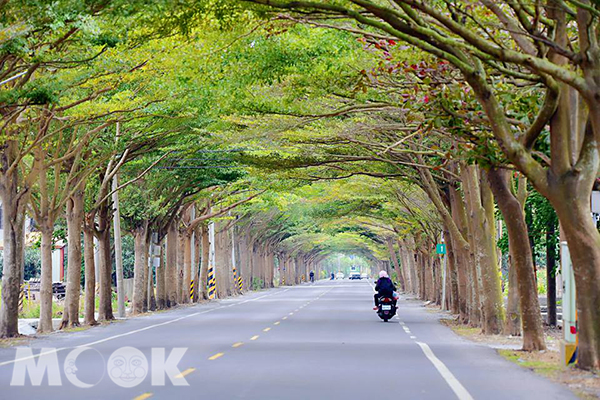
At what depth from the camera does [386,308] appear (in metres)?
36.9

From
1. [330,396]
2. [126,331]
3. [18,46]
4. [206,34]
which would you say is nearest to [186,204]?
[126,331]

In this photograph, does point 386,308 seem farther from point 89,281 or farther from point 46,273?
point 46,273

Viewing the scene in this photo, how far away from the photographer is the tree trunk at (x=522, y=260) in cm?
2200

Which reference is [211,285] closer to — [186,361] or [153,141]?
[153,141]

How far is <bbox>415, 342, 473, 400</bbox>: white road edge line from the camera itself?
13.9 m

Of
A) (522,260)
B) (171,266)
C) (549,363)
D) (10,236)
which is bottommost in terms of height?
(549,363)

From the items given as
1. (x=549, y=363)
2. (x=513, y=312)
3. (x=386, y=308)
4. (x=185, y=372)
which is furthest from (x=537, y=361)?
(x=386, y=308)

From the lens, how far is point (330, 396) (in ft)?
44.6

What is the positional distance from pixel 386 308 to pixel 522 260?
49.7 feet

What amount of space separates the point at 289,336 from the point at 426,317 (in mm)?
14933

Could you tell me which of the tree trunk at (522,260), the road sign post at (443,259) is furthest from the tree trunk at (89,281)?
the tree trunk at (522,260)

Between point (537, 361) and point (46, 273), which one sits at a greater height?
point (46, 273)

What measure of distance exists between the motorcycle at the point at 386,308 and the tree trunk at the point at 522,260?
1440 centimetres

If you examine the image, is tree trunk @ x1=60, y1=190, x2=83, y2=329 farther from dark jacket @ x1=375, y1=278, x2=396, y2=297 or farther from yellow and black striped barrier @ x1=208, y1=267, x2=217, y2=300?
yellow and black striped barrier @ x1=208, y1=267, x2=217, y2=300
